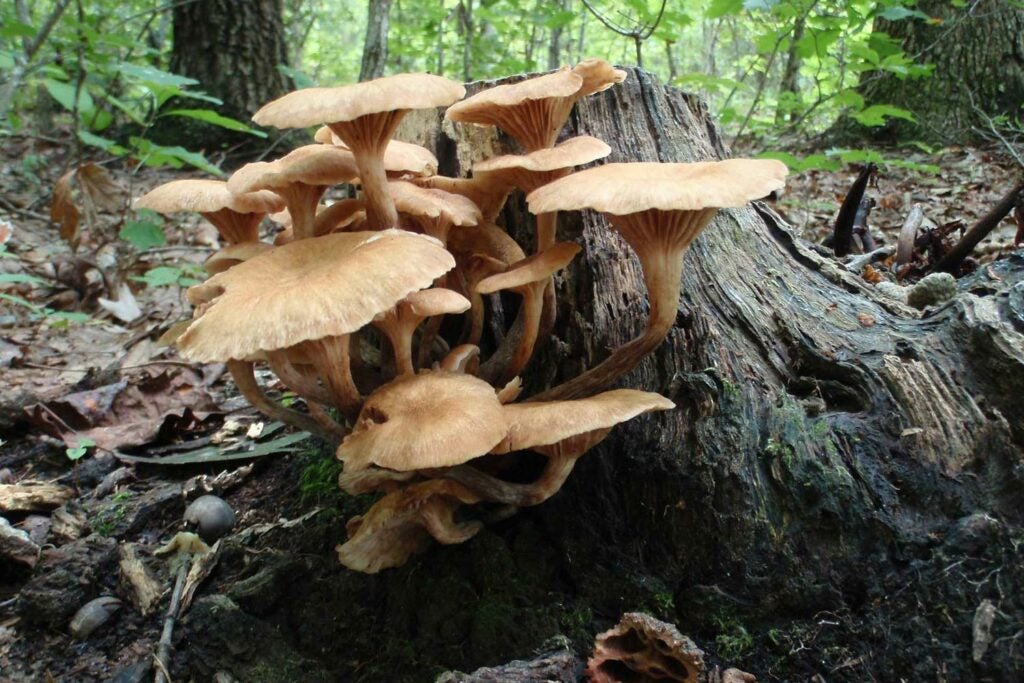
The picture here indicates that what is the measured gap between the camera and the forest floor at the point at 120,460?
293 cm

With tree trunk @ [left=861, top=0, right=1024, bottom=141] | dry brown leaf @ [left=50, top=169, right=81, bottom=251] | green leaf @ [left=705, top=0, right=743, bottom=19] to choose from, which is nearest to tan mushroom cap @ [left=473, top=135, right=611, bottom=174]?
green leaf @ [left=705, top=0, right=743, bottom=19]

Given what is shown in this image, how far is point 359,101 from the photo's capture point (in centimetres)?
232

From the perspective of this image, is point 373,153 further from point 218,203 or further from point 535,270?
point 535,270

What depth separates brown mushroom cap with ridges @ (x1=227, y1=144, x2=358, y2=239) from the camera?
2662 mm

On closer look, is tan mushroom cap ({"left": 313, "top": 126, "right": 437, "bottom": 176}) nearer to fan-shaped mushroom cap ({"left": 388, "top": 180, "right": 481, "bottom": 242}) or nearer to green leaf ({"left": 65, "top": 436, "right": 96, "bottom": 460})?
fan-shaped mushroom cap ({"left": 388, "top": 180, "right": 481, "bottom": 242})

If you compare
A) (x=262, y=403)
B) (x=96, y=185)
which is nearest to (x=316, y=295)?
(x=262, y=403)

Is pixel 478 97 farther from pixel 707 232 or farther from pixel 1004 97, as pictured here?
pixel 1004 97

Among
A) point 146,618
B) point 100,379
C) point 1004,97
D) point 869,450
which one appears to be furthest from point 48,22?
point 1004,97

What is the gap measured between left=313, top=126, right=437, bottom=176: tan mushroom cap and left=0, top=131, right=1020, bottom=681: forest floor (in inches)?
59.8

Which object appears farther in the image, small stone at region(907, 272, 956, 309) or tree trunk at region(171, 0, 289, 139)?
tree trunk at region(171, 0, 289, 139)

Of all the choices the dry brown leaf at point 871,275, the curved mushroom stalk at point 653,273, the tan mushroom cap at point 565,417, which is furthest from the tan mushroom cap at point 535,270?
the dry brown leaf at point 871,275

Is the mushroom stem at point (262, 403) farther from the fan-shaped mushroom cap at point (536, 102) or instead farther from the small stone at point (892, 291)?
the small stone at point (892, 291)

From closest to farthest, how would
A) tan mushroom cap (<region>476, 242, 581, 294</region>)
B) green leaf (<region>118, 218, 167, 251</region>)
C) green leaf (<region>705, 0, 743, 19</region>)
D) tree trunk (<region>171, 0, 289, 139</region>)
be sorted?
tan mushroom cap (<region>476, 242, 581, 294</region>)
green leaf (<region>118, 218, 167, 251</region>)
green leaf (<region>705, 0, 743, 19</region>)
tree trunk (<region>171, 0, 289, 139</region>)

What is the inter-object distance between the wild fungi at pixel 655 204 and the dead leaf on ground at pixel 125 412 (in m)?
2.83
